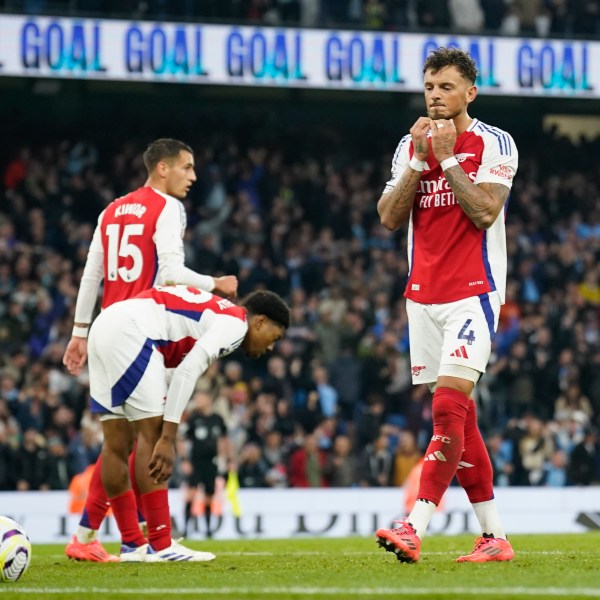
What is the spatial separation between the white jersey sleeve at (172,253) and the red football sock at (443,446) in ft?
5.78

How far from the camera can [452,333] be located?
599 centimetres

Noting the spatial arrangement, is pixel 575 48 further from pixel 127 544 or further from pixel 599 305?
pixel 127 544

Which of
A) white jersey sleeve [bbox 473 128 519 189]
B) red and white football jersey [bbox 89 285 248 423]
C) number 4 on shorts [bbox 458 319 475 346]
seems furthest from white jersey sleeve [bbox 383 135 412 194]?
red and white football jersey [bbox 89 285 248 423]

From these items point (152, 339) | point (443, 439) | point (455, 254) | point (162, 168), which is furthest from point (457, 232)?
point (162, 168)

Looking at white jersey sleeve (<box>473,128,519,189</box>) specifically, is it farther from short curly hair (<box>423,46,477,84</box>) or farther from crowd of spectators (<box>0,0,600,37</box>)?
crowd of spectators (<box>0,0,600,37</box>)

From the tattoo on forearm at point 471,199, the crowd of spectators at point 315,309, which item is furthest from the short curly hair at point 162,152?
the crowd of spectators at point 315,309

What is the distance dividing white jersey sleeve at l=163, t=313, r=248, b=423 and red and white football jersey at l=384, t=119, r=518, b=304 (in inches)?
37.3

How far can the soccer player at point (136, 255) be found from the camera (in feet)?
23.5

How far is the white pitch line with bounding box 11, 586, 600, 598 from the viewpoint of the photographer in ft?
14.9

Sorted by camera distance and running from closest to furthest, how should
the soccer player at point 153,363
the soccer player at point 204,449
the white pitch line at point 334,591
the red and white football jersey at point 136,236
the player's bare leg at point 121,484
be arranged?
the white pitch line at point 334,591 → the soccer player at point 153,363 → the player's bare leg at point 121,484 → the red and white football jersey at point 136,236 → the soccer player at point 204,449

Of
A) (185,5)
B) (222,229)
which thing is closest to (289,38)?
(185,5)

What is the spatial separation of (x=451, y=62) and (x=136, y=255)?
2207 millimetres

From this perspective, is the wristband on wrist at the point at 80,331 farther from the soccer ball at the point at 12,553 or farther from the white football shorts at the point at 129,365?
the soccer ball at the point at 12,553

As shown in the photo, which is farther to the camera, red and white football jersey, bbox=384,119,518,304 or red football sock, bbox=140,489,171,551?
red football sock, bbox=140,489,171,551
